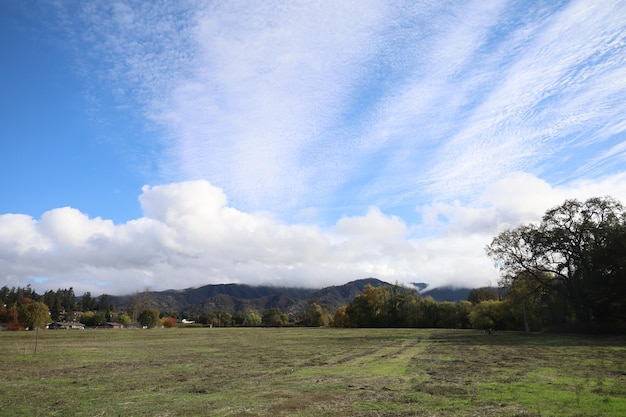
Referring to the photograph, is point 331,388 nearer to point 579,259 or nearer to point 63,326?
point 579,259

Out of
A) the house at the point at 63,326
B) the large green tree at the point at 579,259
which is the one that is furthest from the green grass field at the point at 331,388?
the house at the point at 63,326

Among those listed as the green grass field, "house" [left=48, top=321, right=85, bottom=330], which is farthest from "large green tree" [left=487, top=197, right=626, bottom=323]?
"house" [left=48, top=321, right=85, bottom=330]

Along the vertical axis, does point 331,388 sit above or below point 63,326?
above

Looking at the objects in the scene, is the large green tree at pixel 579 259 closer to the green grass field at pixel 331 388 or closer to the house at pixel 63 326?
the green grass field at pixel 331 388

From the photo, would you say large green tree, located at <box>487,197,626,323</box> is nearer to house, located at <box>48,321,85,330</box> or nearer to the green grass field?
the green grass field

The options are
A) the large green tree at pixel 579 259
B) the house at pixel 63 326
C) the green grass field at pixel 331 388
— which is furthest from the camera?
the house at pixel 63 326

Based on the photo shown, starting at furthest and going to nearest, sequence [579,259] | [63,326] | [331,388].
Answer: [63,326] → [579,259] → [331,388]

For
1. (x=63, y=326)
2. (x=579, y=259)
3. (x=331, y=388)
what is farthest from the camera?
(x=63, y=326)

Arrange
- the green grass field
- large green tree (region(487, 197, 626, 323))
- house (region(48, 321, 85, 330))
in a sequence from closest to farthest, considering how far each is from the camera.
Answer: the green grass field, large green tree (region(487, 197, 626, 323)), house (region(48, 321, 85, 330))

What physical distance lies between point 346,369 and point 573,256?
157 feet

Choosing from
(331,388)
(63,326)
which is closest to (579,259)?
(331,388)

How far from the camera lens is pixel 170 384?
17984 millimetres

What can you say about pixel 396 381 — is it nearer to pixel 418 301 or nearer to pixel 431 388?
pixel 431 388

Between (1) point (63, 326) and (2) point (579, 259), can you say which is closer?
(2) point (579, 259)
